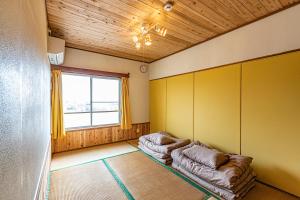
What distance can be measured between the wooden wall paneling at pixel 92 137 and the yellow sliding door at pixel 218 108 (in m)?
2.11

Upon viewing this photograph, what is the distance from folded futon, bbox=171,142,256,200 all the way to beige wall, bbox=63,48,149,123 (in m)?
2.42

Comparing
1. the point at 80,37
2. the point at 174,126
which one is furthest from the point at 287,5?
the point at 80,37

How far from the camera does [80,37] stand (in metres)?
3.05

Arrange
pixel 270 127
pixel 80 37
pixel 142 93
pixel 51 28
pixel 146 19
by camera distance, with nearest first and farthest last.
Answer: pixel 270 127 → pixel 146 19 → pixel 51 28 → pixel 80 37 → pixel 142 93

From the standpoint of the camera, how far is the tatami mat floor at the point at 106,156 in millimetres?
2014

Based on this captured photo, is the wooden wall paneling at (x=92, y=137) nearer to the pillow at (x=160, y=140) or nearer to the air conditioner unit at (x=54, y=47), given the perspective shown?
the pillow at (x=160, y=140)

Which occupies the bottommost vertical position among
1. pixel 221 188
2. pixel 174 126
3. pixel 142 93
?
pixel 221 188

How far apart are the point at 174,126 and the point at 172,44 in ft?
6.98

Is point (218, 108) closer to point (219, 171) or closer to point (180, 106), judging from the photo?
point (180, 106)

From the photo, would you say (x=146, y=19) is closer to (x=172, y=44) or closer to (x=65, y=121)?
(x=172, y=44)

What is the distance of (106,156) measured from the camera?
3256mm

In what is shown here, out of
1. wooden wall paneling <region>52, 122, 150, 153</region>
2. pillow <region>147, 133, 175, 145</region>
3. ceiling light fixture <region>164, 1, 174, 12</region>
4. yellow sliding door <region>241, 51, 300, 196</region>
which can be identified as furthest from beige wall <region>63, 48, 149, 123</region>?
yellow sliding door <region>241, 51, 300, 196</region>

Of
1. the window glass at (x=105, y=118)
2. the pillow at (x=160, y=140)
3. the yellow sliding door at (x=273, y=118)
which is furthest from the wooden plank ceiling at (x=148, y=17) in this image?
the pillow at (x=160, y=140)

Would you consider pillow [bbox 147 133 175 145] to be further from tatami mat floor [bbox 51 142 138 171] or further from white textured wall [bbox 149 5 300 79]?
white textured wall [bbox 149 5 300 79]
